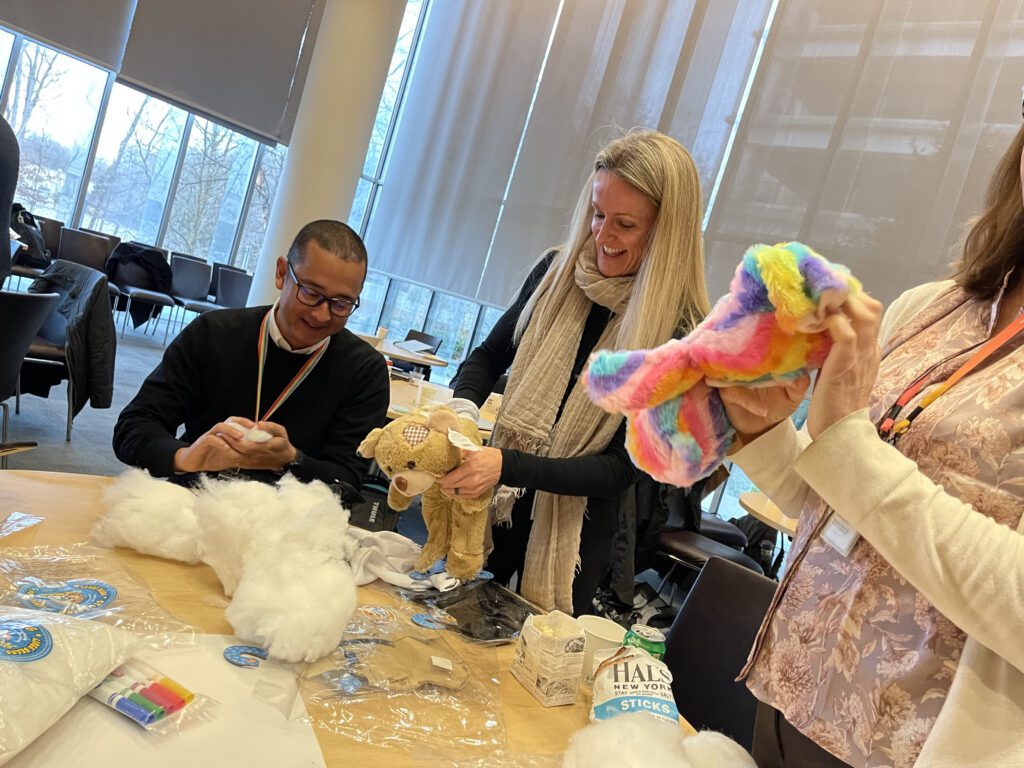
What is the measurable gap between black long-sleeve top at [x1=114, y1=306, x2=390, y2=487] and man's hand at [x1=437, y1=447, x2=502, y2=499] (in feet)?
2.02

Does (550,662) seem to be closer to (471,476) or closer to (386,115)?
(471,476)

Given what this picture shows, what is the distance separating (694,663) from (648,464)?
88 cm

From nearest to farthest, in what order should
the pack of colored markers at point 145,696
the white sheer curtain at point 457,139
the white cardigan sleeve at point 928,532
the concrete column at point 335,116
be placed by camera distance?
1. the white cardigan sleeve at point 928,532
2. the pack of colored markers at point 145,696
3. the concrete column at point 335,116
4. the white sheer curtain at point 457,139

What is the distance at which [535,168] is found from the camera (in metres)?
6.84

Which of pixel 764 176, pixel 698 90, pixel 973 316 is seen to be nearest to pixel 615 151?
pixel 973 316

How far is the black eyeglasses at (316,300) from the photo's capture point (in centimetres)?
169

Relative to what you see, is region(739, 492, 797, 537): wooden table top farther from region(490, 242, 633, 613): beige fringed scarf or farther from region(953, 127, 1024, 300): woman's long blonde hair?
region(953, 127, 1024, 300): woman's long blonde hair

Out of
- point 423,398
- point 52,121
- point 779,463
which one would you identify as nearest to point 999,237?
point 779,463

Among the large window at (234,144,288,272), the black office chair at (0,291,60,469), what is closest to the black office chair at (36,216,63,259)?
the large window at (234,144,288,272)

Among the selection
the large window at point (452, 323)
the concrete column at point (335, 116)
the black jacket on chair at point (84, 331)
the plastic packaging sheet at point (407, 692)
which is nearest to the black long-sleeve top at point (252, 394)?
the plastic packaging sheet at point (407, 692)

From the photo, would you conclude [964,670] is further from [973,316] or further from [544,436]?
[544,436]

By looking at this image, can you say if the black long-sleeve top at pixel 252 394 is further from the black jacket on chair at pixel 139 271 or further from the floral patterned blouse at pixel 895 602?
the black jacket on chair at pixel 139 271

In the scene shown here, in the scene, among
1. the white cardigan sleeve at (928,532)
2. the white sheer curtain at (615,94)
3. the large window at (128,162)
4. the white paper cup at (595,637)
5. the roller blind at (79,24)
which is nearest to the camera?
the white cardigan sleeve at (928,532)

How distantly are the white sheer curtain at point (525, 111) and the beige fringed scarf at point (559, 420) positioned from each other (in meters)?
3.89
